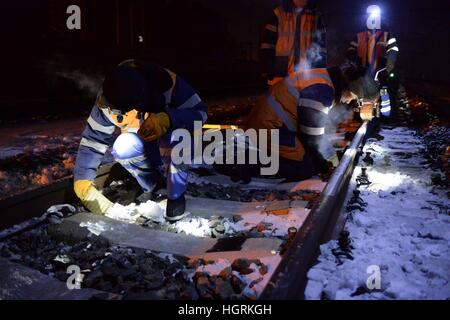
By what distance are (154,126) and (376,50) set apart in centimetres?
690

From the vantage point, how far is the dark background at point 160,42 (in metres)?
12.9

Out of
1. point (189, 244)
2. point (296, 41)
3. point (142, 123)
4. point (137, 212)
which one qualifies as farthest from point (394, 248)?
point (296, 41)

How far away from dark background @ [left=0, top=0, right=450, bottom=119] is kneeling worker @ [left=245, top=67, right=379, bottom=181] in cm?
760

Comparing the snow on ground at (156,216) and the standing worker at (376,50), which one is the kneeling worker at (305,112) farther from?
the standing worker at (376,50)

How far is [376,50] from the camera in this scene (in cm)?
870

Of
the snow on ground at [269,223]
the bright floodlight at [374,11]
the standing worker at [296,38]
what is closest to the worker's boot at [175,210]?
the snow on ground at [269,223]

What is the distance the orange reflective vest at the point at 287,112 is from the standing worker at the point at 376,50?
4.37 meters

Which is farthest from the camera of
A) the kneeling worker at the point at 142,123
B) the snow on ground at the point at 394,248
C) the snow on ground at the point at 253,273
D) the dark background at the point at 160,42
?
the dark background at the point at 160,42

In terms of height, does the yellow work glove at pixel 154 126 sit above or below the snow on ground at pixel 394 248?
above

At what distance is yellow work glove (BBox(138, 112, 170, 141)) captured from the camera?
132 inches

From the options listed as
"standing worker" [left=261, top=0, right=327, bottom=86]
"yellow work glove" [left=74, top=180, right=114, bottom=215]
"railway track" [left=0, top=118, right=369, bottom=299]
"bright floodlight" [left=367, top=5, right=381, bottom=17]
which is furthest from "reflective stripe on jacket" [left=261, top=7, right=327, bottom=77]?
"bright floodlight" [left=367, top=5, right=381, bottom=17]

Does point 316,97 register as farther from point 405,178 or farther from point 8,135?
point 8,135

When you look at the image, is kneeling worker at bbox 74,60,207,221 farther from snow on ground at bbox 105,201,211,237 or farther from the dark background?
the dark background

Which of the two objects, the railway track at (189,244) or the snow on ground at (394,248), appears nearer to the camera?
the snow on ground at (394,248)
